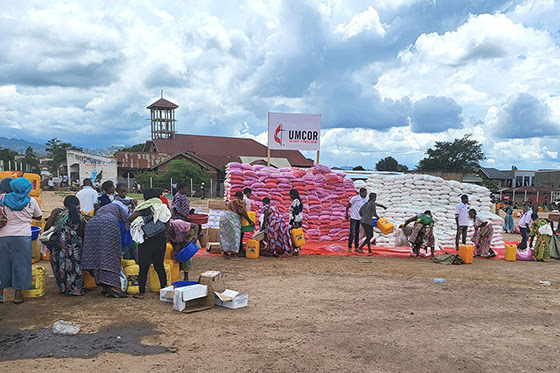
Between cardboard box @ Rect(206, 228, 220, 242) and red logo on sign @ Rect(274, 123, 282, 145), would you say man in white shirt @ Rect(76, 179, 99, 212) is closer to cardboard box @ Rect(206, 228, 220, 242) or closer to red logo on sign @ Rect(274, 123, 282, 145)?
cardboard box @ Rect(206, 228, 220, 242)

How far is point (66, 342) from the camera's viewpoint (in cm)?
402

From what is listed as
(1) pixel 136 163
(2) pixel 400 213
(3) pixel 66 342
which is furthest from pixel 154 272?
(1) pixel 136 163

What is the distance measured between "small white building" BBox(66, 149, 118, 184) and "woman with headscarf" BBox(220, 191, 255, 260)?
26536mm

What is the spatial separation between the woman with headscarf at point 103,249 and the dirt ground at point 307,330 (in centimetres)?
31

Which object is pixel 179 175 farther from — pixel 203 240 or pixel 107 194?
pixel 107 194

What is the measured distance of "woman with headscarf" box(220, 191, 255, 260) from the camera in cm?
863

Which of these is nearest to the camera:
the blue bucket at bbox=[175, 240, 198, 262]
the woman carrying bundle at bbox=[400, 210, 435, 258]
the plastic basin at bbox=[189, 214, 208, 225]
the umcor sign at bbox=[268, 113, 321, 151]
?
the blue bucket at bbox=[175, 240, 198, 262]

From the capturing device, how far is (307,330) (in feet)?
14.8

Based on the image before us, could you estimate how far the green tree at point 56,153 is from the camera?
131 feet

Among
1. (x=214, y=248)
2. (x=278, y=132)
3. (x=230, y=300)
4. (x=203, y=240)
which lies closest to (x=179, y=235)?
(x=230, y=300)

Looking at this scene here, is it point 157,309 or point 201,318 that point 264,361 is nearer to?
point 201,318

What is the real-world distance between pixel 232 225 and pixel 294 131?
4298 mm

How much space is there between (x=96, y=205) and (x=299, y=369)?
503 centimetres

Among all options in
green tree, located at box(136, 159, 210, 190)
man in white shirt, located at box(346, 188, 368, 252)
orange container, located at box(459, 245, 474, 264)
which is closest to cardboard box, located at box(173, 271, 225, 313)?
man in white shirt, located at box(346, 188, 368, 252)
